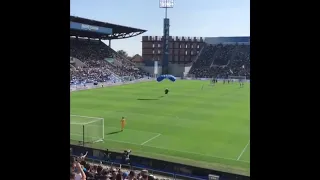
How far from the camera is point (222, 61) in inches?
3049

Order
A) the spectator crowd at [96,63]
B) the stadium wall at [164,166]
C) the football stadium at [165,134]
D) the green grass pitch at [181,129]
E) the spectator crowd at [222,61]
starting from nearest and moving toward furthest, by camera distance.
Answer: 1. the stadium wall at [164,166]
2. the football stadium at [165,134]
3. the green grass pitch at [181,129]
4. the spectator crowd at [96,63]
5. the spectator crowd at [222,61]

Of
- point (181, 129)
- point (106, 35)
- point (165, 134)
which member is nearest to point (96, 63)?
point (106, 35)

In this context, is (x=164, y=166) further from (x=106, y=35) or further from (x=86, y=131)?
(x=106, y=35)

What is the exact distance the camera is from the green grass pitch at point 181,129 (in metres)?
13.5

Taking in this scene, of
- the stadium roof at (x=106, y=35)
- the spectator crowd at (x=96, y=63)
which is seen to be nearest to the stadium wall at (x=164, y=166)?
the spectator crowd at (x=96, y=63)

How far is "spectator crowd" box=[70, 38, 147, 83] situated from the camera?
166 feet

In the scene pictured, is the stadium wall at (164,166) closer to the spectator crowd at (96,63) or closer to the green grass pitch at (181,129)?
the green grass pitch at (181,129)

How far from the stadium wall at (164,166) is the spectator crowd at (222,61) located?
5620 centimetres

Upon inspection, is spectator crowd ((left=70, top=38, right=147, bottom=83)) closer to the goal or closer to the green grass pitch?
the green grass pitch
